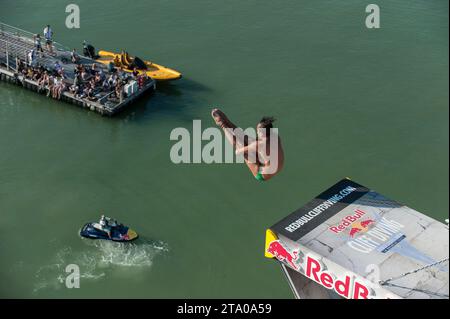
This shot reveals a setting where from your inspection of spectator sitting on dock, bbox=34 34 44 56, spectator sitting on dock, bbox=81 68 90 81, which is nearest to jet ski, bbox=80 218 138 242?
spectator sitting on dock, bbox=81 68 90 81

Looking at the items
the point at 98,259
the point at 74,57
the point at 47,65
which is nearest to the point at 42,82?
the point at 47,65

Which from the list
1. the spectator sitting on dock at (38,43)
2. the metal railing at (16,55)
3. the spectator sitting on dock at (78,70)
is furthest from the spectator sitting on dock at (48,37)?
the spectator sitting on dock at (78,70)

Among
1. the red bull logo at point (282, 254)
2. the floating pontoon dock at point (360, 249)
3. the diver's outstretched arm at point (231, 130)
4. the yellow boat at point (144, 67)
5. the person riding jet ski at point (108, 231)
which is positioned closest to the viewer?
the diver's outstretched arm at point (231, 130)

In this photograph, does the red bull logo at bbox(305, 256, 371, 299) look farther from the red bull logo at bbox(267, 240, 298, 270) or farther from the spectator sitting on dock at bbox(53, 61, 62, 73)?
the spectator sitting on dock at bbox(53, 61, 62, 73)

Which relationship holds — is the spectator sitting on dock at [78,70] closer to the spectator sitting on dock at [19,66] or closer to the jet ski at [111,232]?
the spectator sitting on dock at [19,66]

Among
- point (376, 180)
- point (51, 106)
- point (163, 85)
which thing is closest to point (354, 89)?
point (376, 180)

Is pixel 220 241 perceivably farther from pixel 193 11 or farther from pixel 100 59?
pixel 193 11

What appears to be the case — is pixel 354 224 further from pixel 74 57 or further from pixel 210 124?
pixel 74 57
